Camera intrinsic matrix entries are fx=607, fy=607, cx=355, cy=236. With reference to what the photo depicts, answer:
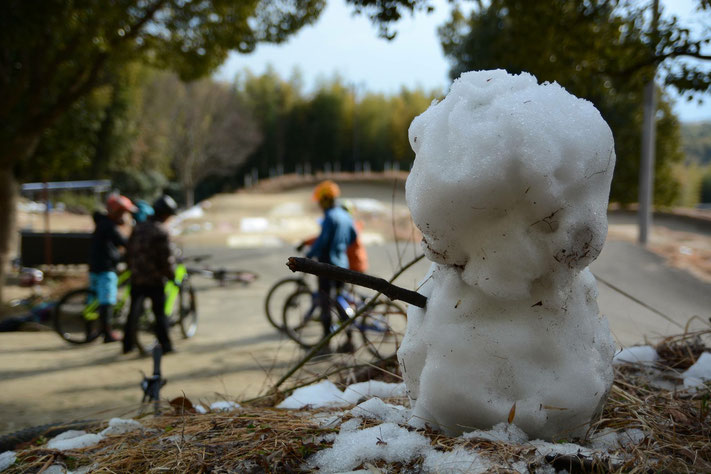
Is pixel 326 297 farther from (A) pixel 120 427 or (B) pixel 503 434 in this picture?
(B) pixel 503 434

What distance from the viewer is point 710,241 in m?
13.7

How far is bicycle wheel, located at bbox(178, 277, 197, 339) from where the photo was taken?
271 inches

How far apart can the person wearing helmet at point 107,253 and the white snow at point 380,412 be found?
16.6ft

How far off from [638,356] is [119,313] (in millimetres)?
5776

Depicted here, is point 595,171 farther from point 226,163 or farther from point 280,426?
point 226,163

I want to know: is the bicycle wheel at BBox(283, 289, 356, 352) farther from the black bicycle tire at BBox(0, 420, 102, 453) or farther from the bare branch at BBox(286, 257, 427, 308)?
the bare branch at BBox(286, 257, 427, 308)

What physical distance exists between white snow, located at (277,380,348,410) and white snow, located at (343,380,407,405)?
4 cm

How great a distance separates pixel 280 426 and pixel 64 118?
1274cm

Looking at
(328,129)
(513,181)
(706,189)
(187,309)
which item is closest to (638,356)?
(513,181)

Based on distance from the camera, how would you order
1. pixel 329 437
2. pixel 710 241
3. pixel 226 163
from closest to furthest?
pixel 329 437 < pixel 710 241 < pixel 226 163

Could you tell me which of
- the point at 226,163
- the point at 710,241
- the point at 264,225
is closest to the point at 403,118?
the point at 226,163

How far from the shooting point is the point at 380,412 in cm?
209

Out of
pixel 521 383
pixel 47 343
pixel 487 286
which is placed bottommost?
pixel 47 343

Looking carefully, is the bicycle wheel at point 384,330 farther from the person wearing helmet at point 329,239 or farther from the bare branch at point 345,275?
the bare branch at point 345,275
